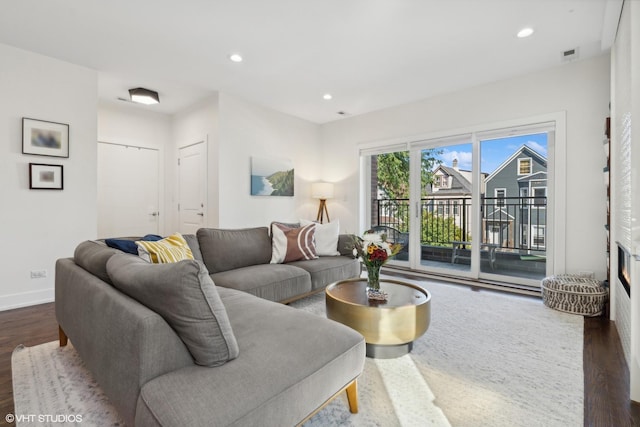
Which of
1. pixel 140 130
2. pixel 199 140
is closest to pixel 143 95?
pixel 199 140

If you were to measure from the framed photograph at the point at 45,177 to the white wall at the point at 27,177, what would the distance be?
47mm

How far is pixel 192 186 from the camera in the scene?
4719 mm

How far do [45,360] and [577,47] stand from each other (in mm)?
5081

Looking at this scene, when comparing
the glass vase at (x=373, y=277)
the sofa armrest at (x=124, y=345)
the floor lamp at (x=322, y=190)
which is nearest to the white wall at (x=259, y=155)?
the floor lamp at (x=322, y=190)

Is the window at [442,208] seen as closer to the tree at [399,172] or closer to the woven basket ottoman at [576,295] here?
the tree at [399,172]

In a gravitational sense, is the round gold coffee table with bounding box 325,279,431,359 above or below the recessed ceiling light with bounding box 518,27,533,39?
below

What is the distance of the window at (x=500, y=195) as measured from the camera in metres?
4.00

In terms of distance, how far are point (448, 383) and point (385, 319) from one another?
48cm

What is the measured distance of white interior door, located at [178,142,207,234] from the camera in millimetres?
4504

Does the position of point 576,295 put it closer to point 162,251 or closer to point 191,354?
point 191,354

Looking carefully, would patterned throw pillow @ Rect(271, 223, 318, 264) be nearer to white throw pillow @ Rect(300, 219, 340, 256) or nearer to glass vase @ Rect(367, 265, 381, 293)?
white throw pillow @ Rect(300, 219, 340, 256)

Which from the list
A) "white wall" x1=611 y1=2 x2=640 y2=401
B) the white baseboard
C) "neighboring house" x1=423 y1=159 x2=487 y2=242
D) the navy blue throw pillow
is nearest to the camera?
"white wall" x1=611 y1=2 x2=640 y2=401

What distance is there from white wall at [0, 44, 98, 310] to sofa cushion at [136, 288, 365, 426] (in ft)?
9.69

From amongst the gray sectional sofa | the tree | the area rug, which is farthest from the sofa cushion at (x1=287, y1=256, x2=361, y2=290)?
the tree
